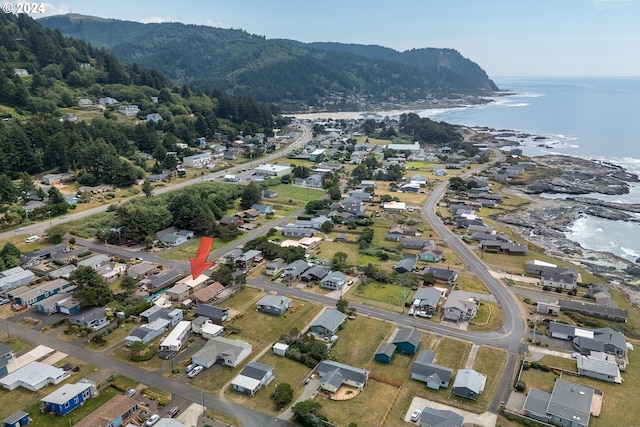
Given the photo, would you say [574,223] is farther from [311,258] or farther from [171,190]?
[171,190]

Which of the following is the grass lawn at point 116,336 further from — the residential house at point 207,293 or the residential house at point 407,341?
the residential house at point 407,341

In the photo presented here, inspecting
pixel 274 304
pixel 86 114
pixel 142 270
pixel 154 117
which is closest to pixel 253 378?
pixel 274 304

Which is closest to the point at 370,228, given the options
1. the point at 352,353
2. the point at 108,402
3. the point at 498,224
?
the point at 498,224

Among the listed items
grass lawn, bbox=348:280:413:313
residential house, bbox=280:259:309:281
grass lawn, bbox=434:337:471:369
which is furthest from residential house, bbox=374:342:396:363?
residential house, bbox=280:259:309:281

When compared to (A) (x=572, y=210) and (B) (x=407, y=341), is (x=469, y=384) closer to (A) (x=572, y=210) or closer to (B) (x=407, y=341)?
(B) (x=407, y=341)

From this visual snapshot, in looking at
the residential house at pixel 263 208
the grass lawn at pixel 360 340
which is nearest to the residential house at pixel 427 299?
the grass lawn at pixel 360 340
